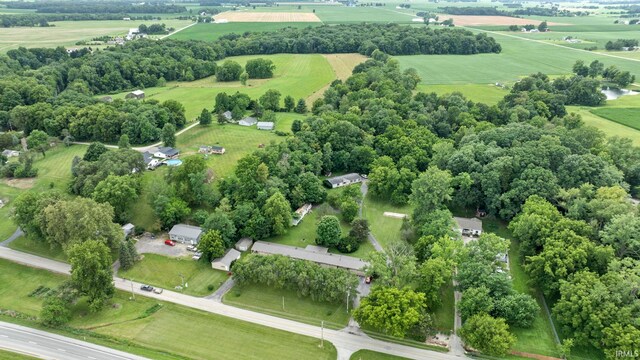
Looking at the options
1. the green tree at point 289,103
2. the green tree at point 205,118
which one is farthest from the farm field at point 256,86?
the green tree at point 289,103

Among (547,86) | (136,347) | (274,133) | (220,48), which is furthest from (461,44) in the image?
(136,347)

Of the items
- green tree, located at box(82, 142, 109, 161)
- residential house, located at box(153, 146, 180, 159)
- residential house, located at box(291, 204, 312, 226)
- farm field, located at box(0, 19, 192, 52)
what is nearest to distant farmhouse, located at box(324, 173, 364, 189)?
residential house, located at box(291, 204, 312, 226)

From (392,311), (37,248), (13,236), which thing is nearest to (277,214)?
(392,311)

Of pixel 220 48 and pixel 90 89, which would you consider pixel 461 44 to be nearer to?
pixel 220 48

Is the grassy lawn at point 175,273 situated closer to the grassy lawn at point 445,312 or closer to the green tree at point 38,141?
the grassy lawn at point 445,312

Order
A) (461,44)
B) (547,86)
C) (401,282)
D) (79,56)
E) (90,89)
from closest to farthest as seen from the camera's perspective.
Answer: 1. (401,282)
2. (547,86)
3. (90,89)
4. (79,56)
5. (461,44)

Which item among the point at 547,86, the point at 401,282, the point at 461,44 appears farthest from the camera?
the point at 461,44
